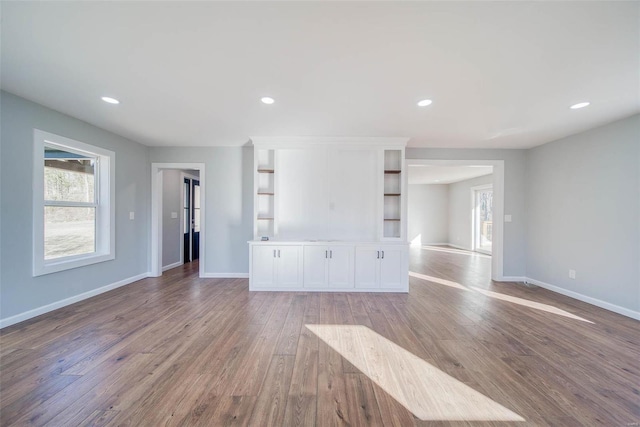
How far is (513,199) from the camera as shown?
15.0 ft

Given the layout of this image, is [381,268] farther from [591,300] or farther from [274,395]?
[591,300]

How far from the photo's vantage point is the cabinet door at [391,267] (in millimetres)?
3873

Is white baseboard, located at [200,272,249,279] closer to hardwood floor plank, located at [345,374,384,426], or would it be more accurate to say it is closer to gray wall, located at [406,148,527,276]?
hardwood floor plank, located at [345,374,384,426]

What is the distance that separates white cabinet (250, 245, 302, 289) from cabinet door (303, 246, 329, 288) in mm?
97

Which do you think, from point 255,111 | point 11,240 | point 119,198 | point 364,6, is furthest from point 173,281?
point 364,6

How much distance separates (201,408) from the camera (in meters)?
1.53

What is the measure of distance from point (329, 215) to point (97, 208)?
3631mm

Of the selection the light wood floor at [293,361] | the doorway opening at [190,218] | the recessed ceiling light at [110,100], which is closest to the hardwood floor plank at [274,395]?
the light wood floor at [293,361]

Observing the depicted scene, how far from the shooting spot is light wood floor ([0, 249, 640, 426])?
1.51 meters

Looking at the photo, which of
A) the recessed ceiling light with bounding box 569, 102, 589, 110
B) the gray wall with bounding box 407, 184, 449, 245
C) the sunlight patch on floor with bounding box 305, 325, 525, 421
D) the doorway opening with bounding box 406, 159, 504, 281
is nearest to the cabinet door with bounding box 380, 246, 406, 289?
the sunlight patch on floor with bounding box 305, 325, 525, 421

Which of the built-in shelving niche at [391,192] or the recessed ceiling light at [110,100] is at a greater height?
the recessed ceiling light at [110,100]

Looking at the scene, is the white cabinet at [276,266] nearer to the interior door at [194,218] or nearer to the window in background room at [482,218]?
the interior door at [194,218]

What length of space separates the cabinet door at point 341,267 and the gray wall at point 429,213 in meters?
6.97

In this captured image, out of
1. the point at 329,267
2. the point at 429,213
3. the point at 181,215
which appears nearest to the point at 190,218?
the point at 181,215
